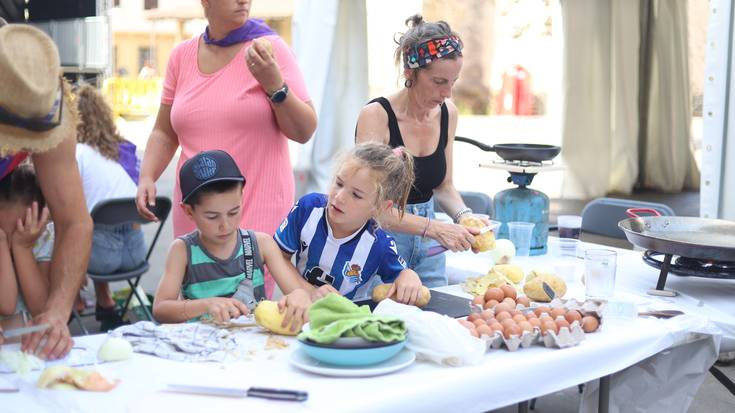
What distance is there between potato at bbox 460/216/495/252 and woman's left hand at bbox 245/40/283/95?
2.75 ft

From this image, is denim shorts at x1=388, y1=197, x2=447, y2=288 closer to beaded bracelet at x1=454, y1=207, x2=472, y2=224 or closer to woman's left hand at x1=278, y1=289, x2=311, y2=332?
beaded bracelet at x1=454, y1=207, x2=472, y2=224

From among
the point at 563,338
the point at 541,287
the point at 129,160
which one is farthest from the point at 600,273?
the point at 129,160

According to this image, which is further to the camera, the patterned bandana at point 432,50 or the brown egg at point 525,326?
the patterned bandana at point 432,50

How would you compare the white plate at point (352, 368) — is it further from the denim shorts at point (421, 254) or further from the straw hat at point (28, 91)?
the denim shorts at point (421, 254)

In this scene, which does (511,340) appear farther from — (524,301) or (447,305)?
(447,305)

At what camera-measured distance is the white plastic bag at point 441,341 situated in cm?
187

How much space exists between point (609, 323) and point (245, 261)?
105cm

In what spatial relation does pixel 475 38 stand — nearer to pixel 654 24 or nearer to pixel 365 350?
pixel 654 24

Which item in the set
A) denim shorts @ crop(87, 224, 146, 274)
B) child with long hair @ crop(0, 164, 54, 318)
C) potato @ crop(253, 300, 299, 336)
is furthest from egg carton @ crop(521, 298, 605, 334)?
denim shorts @ crop(87, 224, 146, 274)

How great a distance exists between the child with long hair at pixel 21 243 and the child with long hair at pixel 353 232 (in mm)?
721

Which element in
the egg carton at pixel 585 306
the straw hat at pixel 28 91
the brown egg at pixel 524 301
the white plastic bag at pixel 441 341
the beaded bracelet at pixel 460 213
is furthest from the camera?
the beaded bracelet at pixel 460 213

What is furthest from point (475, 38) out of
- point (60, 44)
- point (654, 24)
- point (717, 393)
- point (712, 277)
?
point (712, 277)

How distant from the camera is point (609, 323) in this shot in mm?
2311

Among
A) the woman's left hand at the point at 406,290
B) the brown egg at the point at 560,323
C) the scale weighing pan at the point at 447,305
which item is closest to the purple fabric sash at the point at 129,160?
the scale weighing pan at the point at 447,305
